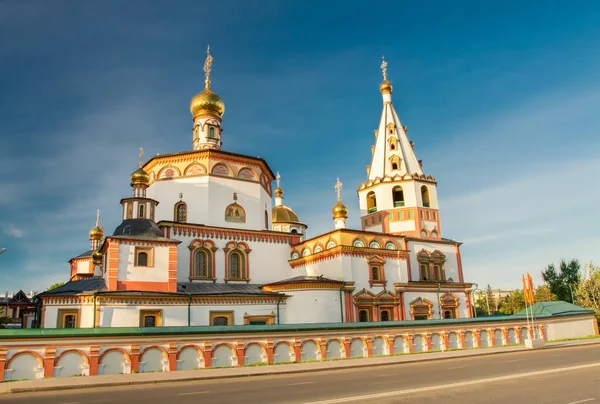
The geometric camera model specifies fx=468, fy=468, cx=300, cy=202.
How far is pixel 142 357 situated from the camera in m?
15.7

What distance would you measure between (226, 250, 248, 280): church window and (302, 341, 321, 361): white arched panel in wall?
9055 millimetres

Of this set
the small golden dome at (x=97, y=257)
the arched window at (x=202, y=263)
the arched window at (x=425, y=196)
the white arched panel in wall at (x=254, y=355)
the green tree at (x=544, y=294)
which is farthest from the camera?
the green tree at (x=544, y=294)

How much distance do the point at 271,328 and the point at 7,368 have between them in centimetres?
858

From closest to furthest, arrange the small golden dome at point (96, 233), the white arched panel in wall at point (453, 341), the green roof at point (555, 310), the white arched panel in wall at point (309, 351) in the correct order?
the white arched panel in wall at point (309, 351) < the white arched panel in wall at point (453, 341) < the green roof at point (555, 310) < the small golden dome at point (96, 233)

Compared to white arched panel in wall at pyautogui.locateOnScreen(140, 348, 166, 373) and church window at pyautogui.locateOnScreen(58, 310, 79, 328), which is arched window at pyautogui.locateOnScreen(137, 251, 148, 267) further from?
white arched panel in wall at pyautogui.locateOnScreen(140, 348, 166, 373)

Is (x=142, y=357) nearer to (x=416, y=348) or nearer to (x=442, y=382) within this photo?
(x=442, y=382)

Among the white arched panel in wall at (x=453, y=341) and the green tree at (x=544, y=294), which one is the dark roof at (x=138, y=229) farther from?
the green tree at (x=544, y=294)

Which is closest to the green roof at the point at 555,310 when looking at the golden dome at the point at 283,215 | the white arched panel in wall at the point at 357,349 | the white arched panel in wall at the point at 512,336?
the white arched panel in wall at the point at 512,336

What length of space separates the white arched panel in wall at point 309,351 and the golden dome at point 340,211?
34.4 ft

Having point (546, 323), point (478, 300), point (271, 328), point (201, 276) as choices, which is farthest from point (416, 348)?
point (478, 300)

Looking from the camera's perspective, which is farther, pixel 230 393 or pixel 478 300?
pixel 478 300

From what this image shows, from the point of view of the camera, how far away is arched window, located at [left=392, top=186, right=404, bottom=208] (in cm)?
3095

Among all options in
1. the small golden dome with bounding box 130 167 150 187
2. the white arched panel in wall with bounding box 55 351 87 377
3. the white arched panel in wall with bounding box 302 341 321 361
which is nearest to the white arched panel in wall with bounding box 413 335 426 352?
the white arched panel in wall with bounding box 302 341 321 361

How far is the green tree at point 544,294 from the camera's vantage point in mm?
46725
